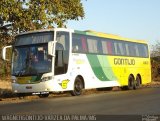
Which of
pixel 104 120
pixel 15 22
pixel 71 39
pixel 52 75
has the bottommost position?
pixel 104 120

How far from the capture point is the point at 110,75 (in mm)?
26969

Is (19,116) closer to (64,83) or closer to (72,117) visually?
(72,117)

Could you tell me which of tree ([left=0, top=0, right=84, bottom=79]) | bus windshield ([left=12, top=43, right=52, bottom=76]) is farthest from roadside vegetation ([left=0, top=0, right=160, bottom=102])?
bus windshield ([left=12, top=43, right=52, bottom=76])

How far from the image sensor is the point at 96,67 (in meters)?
25.4

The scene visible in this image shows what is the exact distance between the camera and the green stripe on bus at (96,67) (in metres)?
24.7

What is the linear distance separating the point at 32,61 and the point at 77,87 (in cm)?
288

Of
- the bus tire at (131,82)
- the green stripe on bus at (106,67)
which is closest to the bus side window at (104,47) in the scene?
the green stripe on bus at (106,67)

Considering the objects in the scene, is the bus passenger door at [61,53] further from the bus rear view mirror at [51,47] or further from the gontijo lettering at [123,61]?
the gontijo lettering at [123,61]

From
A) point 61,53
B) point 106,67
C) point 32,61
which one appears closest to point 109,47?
point 106,67

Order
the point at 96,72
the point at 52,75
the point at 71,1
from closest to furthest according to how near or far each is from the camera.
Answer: the point at 52,75 < the point at 96,72 < the point at 71,1

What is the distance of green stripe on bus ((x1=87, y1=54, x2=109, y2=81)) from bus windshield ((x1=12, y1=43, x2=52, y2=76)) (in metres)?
3.55

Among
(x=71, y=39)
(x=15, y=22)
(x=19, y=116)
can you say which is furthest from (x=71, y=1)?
(x=19, y=116)

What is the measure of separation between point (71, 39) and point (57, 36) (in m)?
0.99

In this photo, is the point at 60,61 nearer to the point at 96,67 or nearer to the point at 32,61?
the point at 32,61
